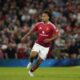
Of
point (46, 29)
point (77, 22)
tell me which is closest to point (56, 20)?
point (77, 22)

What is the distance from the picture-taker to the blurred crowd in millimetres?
21922

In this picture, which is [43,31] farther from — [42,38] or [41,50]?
[41,50]

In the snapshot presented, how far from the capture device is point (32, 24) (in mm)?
23547

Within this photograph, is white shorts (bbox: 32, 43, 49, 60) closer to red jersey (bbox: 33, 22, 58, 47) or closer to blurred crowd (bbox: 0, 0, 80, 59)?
red jersey (bbox: 33, 22, 58, 47)

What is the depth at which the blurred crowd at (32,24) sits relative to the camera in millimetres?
21922

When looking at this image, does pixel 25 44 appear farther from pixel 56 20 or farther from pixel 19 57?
pixel 56 20

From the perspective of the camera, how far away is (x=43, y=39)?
47.9 ft
